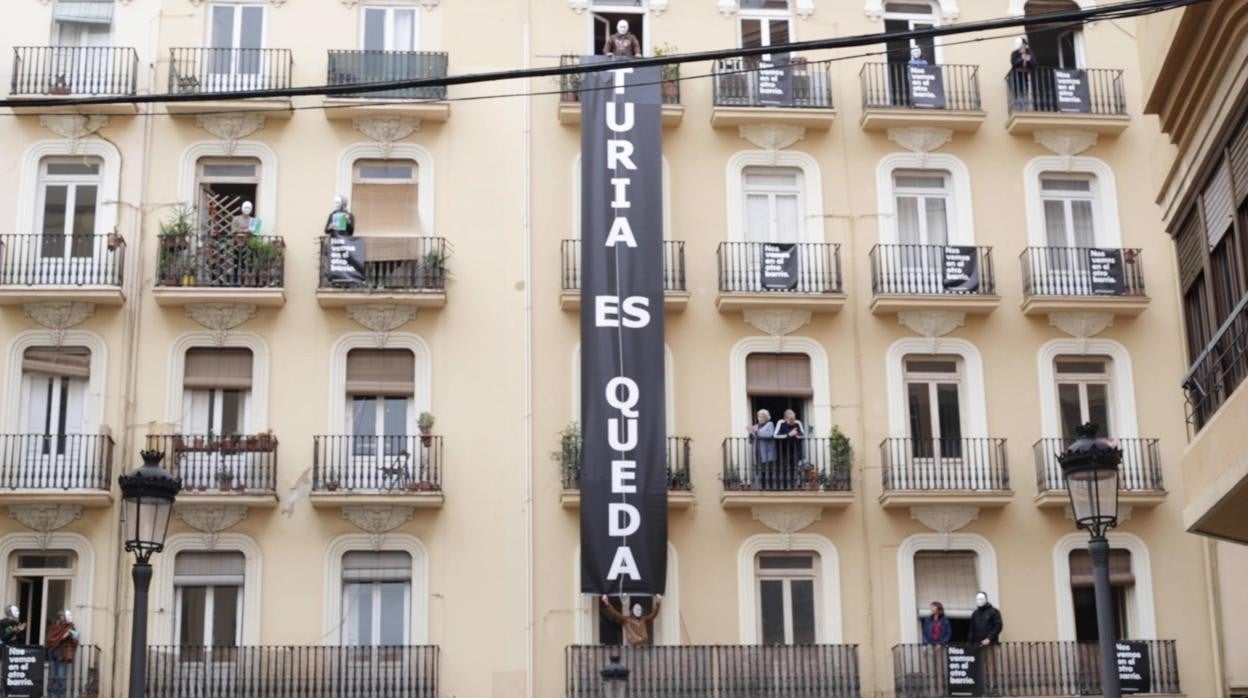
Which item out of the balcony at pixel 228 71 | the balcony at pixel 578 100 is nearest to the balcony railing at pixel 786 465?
the balcony at pixel 578 100

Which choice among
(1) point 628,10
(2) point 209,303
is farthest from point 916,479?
(2) point 209,303

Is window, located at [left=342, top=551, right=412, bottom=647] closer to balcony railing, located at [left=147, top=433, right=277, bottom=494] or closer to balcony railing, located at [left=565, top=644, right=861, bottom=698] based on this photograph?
balcony railing, located at [left=147, top=433, right=277, bottom=494]

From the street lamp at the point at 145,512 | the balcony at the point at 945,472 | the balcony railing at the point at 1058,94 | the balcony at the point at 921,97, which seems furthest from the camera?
the balcony railing at the point at 1058,94

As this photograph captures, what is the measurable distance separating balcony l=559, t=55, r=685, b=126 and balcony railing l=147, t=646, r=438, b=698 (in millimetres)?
9037

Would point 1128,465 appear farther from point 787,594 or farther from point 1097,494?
point 1097,494

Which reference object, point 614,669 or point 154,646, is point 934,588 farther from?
point 154,646

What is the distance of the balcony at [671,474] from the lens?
28.8m

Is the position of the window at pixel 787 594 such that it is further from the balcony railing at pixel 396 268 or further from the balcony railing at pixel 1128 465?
the balcony railing at pixel 396 268

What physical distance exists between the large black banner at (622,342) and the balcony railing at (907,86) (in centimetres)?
371

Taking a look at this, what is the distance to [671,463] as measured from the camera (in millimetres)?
29344

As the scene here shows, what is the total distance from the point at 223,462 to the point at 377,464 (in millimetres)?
2398

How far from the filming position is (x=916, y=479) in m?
29.6

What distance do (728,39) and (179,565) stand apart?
12.7m

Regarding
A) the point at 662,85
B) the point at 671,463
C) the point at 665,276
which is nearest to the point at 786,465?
the point at 671,463
